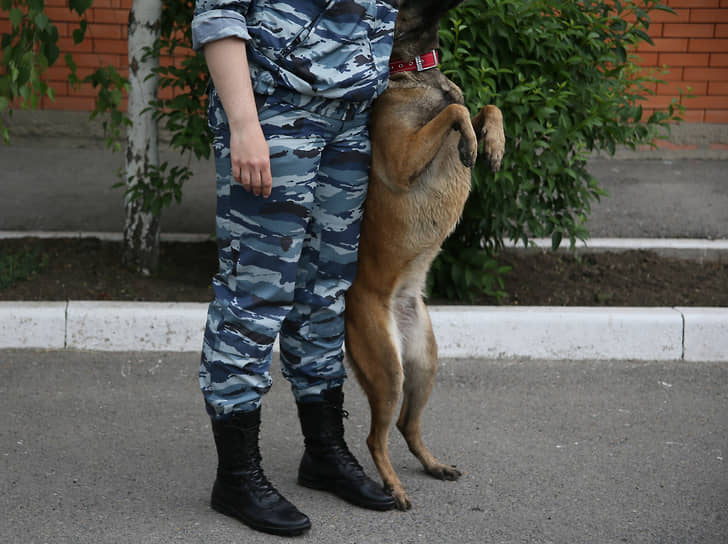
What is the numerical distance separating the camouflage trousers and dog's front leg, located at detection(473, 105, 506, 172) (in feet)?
1.35

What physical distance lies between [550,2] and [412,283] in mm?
2156

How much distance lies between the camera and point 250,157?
2.45 metres

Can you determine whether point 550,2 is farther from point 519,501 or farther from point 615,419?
point 519,501

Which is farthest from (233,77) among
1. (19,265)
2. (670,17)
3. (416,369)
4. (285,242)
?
(670,17)

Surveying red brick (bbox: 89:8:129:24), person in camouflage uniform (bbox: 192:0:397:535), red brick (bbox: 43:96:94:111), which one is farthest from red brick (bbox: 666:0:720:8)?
person in camouflage uniform (bbox: 192:0:397:535)

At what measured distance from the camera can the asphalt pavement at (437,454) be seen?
9.20 feet

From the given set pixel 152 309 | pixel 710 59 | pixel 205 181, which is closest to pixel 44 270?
pixel 152 309

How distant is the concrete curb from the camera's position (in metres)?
4.38

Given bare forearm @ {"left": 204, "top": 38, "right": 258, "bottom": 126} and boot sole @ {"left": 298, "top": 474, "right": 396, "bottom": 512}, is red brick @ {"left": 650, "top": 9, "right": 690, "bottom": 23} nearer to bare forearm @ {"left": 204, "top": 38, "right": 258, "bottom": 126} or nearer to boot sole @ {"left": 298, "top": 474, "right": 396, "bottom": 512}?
boot sole @ {"left": 298, "top": 474, "right": 396, "bottom": 512}

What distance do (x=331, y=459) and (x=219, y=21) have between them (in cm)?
151

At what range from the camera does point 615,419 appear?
12.3ft

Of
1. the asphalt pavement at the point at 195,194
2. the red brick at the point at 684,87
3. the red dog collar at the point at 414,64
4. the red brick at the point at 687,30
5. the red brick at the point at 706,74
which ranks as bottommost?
the asphalt pavement at the point at 195,194

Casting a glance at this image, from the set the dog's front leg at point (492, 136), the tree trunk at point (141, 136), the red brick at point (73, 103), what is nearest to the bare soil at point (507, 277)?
the tree trunk at point (141, 136)

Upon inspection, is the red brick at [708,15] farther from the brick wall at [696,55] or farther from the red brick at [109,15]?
the red brick at [109,15]
